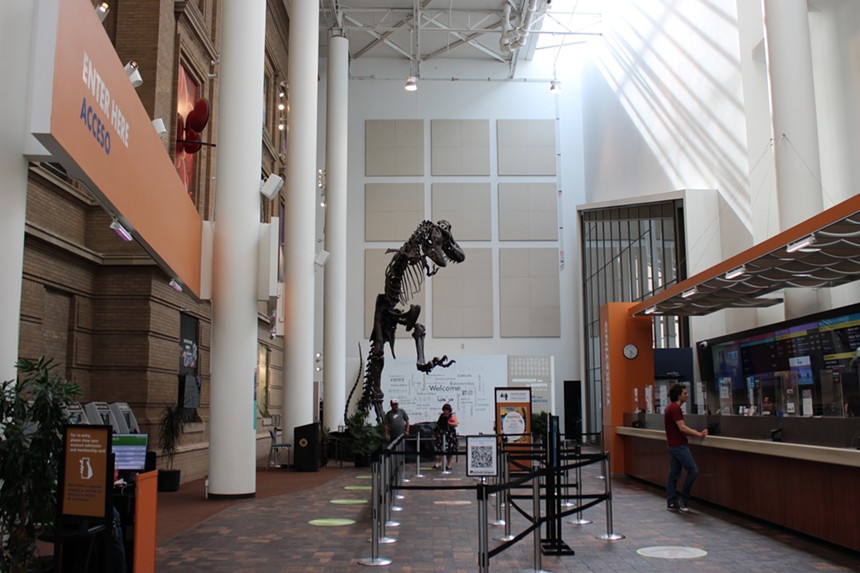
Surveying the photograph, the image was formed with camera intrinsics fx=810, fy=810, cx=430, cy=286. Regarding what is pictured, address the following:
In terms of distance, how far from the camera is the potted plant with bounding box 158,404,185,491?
42.3ft

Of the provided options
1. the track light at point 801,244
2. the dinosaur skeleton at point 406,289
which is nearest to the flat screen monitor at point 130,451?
the track light at point 801,244

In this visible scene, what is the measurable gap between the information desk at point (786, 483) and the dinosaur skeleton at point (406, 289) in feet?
19.5

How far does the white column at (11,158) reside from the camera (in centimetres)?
490

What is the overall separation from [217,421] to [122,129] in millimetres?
6156

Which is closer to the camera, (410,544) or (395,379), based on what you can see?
(410,544)

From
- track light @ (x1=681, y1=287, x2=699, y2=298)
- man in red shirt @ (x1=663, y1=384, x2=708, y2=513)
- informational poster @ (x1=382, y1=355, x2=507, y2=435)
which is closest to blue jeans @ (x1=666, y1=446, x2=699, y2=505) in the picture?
man in red shirt @ (x1=663, y1=384, x2=708, y2=513)

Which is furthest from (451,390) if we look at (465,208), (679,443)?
(679,443)

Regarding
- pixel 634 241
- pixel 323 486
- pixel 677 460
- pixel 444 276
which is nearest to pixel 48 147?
pixel 677 460

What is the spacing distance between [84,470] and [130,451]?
2.85 metres

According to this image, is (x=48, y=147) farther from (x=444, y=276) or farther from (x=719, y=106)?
(x=444, y=276)

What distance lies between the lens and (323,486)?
538 inches

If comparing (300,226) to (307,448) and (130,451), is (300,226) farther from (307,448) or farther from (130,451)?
(130,451)

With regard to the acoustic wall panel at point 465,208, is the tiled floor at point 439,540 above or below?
below

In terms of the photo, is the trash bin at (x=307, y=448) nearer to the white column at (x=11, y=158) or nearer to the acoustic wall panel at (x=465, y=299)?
the white column at (x=11, y=158)
